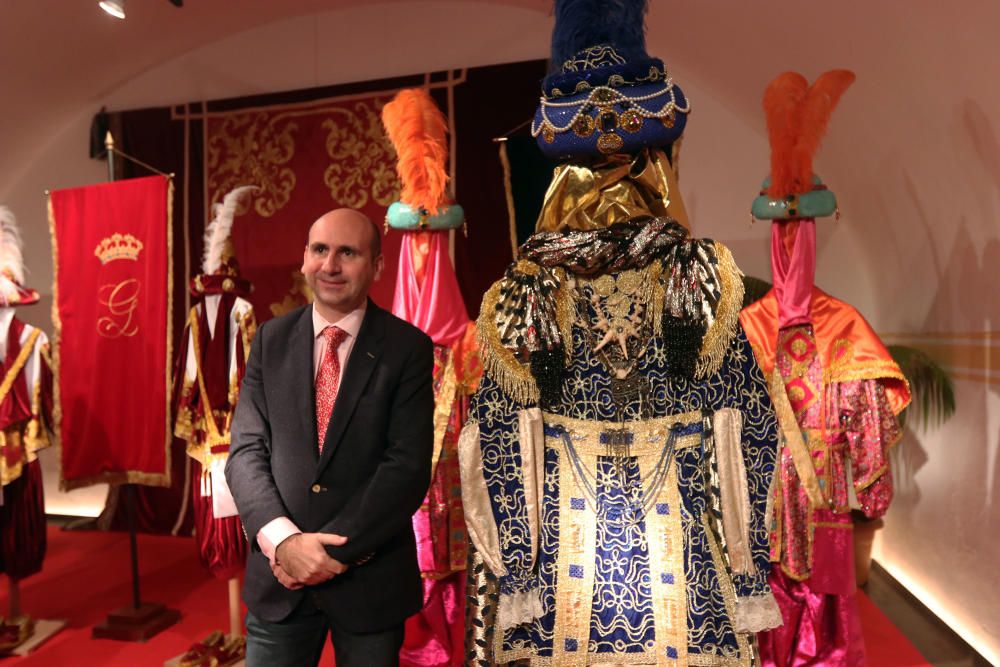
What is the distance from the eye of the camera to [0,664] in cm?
328

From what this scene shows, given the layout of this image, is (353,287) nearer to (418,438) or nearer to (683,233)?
(418,438)

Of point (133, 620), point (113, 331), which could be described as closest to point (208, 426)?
point (113, 331)

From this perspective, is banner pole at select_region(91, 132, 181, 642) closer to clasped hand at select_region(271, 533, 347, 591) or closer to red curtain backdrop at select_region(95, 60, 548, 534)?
red curtain backdrop at select_region(95, 60, 548, 534)

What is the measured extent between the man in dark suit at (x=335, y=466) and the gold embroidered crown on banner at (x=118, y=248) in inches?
79.2

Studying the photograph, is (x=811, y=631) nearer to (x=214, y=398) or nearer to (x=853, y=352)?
(x=853, y=352)

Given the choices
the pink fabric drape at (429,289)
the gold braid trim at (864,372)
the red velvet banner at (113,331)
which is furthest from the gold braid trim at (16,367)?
the gold braid trim at (864,372)

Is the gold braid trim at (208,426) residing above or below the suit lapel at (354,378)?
below

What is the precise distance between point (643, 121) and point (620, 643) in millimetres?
1311

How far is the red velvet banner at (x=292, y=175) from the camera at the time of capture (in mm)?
4746

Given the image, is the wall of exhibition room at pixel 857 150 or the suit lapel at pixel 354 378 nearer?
the suit lapel at pixel 354 378

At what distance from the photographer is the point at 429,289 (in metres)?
3.13

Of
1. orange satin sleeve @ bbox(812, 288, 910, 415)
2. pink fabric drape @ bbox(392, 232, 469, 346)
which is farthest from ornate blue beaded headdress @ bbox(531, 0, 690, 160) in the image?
orange satin sleeve @ bbox(812, 288, 910, 415)

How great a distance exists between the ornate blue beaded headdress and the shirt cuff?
3.71ft

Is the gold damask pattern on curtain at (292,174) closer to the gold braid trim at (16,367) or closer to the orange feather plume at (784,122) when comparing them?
the gold braid trim at (16,367)
